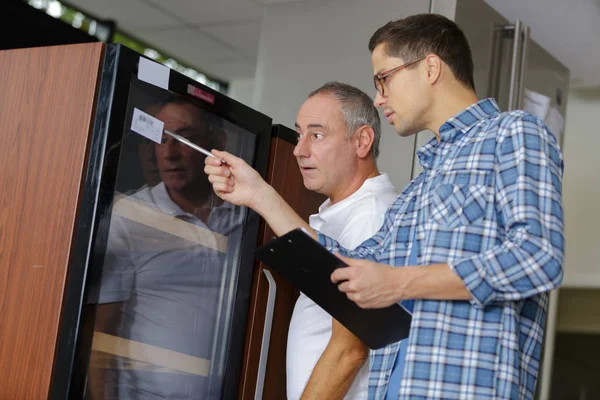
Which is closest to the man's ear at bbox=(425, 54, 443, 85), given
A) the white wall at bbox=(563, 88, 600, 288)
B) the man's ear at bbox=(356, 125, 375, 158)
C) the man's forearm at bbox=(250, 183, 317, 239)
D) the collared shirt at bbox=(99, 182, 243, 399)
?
the man's forearm at bbox=(250, 183, 317, 239)

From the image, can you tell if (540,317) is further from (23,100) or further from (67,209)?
(23,100)

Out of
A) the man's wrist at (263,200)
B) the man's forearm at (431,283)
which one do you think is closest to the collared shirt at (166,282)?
the man's wrist at (263,200)

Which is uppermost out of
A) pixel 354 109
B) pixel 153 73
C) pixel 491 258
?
pixel 354 109

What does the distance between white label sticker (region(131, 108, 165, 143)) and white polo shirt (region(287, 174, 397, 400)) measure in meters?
0.51

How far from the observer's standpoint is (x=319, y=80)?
3.32 metres

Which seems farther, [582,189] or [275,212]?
[582,189]

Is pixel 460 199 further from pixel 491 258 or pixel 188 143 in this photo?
pixel 188 143

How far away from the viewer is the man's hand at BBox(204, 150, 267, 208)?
6.43ft

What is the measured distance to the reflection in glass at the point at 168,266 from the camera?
6.03 feet

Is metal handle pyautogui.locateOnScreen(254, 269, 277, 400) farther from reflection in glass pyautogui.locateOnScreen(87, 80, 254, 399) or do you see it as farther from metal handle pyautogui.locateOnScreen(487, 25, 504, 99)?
metal handle pyautogui.locateOnScreen(487, 25, 504, 99)

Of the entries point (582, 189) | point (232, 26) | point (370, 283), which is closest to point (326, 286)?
point (370, 283)

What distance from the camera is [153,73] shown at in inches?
73.4

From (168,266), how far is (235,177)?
0.89ft

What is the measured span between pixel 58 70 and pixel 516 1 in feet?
8.96
